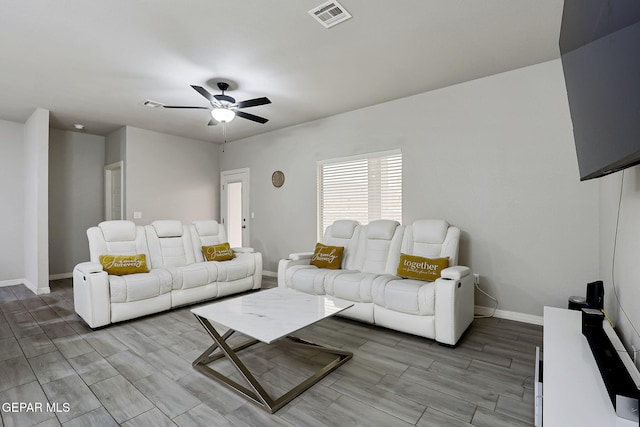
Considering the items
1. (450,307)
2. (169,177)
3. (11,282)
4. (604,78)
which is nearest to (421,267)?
(450,307)

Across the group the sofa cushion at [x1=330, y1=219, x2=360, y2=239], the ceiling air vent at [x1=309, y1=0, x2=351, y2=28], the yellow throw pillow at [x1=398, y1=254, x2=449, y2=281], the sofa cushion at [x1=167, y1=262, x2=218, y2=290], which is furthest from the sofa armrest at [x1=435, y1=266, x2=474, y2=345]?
the sofa cushion at [x1=167, y1=262, x2=218, y2=290]

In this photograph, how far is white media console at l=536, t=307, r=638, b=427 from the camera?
3.53ft

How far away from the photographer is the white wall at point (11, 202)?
16.3ft

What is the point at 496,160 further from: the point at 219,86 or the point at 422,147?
the point at 219,86

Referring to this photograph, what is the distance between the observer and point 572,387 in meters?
1.25

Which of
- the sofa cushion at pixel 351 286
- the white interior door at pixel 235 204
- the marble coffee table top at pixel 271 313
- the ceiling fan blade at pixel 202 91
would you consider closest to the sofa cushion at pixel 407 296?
the sofa cushion at pixel 351 286

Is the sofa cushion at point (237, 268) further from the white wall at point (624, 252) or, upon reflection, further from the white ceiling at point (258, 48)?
the white wall at point (624, 252)

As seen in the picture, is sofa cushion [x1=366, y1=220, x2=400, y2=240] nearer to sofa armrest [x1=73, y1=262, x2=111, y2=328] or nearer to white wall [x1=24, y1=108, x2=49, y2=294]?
sofa armrest [x1=73, y1=262, x2=111, y2=328]

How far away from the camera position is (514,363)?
2.35 meters

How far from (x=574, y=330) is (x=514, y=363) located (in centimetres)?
71

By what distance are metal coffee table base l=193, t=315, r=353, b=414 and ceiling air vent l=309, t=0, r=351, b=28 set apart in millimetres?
2415

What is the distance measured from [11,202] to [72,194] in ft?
2.66

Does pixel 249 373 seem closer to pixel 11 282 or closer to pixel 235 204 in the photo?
pixel 235 204

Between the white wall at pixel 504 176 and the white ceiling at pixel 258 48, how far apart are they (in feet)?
0.87
